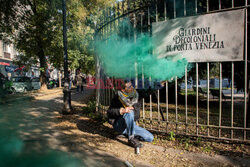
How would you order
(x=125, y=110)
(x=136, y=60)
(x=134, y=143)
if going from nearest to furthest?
(x=134, y=143) → (x=125, y=110) → (x=136, y=60)

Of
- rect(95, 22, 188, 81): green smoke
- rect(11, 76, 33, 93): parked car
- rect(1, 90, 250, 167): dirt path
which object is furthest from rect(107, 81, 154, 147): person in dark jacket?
rect(11, 76, 33, 93): parked car

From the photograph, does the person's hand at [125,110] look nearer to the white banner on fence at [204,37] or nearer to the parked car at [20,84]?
the white banner on fence at [204,37]

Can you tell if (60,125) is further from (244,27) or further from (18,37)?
(18,37)

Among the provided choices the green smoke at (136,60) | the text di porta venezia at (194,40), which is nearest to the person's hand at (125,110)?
the green smoke at (136,60)

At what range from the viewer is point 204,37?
10.5 ft

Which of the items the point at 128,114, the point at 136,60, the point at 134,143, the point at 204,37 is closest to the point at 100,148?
the point at 134,143

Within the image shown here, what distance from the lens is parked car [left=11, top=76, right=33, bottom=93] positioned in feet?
44.9

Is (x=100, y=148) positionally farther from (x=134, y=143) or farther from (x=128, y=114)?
(x=128, y=114)

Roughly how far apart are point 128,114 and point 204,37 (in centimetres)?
216

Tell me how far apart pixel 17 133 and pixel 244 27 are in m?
5.35

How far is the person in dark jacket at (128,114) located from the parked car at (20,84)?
13448 millimetres

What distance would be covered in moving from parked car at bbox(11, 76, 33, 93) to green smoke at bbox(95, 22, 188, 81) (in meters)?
12.3

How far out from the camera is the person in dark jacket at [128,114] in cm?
329

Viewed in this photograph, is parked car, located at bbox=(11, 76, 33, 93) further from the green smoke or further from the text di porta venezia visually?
the text di porta venezia
